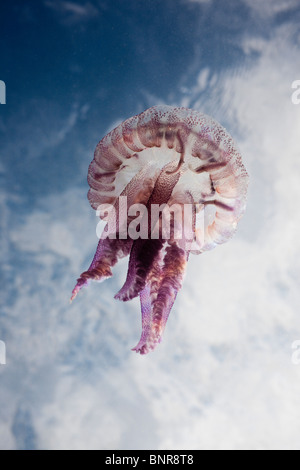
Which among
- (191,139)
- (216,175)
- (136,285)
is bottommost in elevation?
(136,285)

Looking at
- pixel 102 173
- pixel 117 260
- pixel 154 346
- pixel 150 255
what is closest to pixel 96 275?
pixel 117 260

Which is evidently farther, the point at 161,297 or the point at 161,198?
the point at 161,198

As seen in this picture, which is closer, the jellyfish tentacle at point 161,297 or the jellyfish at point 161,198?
the jellyfish tentacle at point 161,297

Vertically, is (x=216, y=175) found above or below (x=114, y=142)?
below

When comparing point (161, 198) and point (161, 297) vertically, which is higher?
point (161, 198)

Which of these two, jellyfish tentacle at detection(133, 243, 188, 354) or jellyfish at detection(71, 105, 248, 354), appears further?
jellyfish at detection(71, 105, 248, 354)

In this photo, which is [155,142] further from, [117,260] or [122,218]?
[117,260]

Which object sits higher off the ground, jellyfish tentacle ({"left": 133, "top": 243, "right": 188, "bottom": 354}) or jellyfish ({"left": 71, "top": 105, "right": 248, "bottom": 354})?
jellyfish ({"left": 71, "top": 105, "right": 248, "bottom": 354})

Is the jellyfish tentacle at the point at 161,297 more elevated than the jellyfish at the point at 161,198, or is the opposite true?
the jellyfish at the point at 161,198
